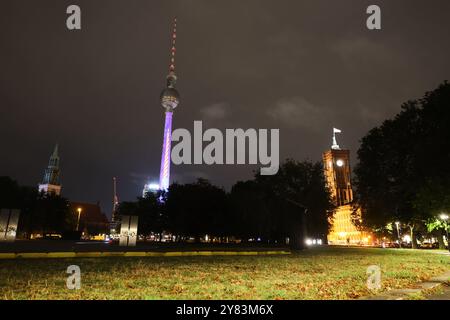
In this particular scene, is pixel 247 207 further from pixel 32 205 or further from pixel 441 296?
pixel 32 205

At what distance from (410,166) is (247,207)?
85.7 ft

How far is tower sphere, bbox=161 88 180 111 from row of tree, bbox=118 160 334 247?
105244 millimetres

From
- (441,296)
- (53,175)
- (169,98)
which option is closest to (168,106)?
(169,98)

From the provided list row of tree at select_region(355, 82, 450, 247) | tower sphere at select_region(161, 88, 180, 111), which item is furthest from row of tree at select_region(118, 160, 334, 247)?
tower sphere at select_region(161, 88, 180, 111)

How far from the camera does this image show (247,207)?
58.9 metres

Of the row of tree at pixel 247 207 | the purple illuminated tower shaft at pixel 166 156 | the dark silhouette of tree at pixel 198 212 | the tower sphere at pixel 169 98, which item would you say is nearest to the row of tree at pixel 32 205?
the row of tree at pixel 247 207

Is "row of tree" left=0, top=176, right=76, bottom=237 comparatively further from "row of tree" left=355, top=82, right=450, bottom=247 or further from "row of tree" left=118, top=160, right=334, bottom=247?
"row of tree" left=355, top=82, right=450, bottom=247

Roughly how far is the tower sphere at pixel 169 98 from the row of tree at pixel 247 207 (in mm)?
105244

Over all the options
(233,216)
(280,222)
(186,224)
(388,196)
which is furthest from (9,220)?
(388,196)

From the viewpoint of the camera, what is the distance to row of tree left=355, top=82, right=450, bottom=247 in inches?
1474

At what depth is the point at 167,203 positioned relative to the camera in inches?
2682

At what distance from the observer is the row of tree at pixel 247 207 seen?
5906 cm

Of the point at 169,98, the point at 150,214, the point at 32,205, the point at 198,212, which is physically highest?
A: the point at 169,98
